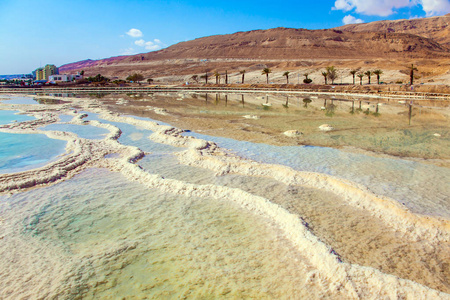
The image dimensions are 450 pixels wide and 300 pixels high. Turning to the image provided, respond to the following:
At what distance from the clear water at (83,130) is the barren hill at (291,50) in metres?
73.8

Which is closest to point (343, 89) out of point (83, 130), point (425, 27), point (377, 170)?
point (83, 130)

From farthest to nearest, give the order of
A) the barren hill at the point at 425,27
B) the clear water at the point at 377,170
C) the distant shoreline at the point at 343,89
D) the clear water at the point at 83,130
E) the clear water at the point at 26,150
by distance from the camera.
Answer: the barren hill at the point at 425,27 < the distant shoreline at the point at 343,89 < the clear water at the point at 83,130 < the clear water at the point at 26,150 < the clear water at the point at 377,170

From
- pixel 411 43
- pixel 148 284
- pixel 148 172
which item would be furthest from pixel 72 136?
pixel 411 43

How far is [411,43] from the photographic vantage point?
12088 centimetres

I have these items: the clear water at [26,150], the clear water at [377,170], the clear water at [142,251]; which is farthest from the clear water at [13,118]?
the clear water at [142,251]

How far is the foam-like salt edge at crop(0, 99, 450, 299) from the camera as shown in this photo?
4.11 metres

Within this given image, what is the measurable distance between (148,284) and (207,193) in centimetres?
341

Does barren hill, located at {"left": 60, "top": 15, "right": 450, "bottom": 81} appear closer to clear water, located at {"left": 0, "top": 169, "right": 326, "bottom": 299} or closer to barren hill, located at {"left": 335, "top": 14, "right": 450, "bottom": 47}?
barren hill, located at {"left": 335, "top": 14, "right": 450, "bottom": 47}

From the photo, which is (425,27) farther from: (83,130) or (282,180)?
(282,180)

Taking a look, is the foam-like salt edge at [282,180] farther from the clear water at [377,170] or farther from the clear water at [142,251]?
the clear water at [377,170]

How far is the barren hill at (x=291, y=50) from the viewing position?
110m

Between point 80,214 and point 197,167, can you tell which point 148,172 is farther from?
point 80,214

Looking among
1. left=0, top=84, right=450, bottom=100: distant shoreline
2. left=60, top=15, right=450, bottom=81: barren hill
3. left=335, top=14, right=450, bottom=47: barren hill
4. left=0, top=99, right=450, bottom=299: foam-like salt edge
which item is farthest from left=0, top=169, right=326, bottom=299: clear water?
left=335, top=14, right=450, bottom=47: barren hill

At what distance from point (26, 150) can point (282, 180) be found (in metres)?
10.4
